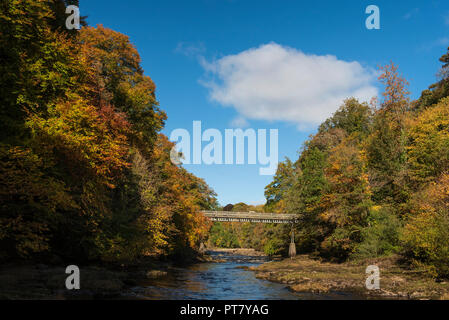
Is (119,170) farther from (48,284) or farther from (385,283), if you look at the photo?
(385,283)

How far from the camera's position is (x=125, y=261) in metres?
27.1

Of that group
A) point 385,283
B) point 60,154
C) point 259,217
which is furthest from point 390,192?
point 60,154

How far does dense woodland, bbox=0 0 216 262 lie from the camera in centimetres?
1465

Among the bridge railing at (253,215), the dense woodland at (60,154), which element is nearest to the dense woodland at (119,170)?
the dense woodland at (60,154)

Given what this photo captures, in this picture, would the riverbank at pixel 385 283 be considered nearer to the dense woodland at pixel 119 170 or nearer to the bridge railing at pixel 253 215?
the dense woodland at pixel 119 170

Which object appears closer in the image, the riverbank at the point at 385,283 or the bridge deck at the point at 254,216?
the riverbank at the point at 385,283

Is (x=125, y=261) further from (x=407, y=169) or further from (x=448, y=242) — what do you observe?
(x=407, y=169)

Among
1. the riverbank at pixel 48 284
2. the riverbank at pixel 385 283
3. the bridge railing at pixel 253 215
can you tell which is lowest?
the riverbank at pixel 385 283

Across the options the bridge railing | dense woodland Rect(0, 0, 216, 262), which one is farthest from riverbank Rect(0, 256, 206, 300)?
the bridge railing

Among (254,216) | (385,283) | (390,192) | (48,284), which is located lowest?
(385,283)

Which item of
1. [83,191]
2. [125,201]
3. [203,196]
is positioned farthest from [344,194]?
[203,196]

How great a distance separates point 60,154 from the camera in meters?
17.5

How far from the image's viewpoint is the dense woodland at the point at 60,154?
48.1 feet

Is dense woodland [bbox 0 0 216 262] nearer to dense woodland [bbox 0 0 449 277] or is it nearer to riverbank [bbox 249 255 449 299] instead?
dense woodland [bbox 0 0 449 277]
